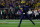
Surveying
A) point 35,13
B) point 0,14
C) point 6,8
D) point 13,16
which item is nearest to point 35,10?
point 35,13

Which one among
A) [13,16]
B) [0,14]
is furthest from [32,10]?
[0,14]

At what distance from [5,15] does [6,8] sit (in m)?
0.72

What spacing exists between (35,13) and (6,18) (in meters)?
2.97

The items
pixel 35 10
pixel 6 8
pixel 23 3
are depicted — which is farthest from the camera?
pixel 6 8

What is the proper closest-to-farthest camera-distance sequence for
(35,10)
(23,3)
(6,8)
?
1. (23,3)
2. (35,10)
3. (6,8)

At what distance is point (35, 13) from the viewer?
854cm

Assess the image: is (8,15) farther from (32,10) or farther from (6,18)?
(32,10)

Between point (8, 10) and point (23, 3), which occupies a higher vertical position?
point (23, 3)

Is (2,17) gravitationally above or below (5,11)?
below

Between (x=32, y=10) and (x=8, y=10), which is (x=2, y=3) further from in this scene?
(x=32, y=10)

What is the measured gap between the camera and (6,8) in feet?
30.0

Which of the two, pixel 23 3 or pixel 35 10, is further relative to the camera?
pixel 35 10

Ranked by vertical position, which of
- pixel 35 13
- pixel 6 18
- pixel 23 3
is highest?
pixel 23 3

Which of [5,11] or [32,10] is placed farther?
[5,11]
